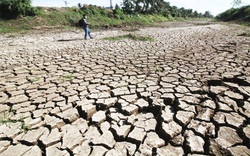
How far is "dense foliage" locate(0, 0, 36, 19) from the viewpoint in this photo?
12.3 metres

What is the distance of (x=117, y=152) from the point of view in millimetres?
1881

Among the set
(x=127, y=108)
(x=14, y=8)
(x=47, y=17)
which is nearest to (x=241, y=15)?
(x=47, y=17)

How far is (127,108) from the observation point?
259 centimetres

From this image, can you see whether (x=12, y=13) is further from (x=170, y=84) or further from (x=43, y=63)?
(x=170, y=84)

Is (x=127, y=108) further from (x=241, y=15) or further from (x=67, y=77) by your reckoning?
(x=241, y=15)

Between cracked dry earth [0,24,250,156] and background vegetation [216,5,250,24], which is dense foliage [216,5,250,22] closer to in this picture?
background vegetation [216,5,250,24]

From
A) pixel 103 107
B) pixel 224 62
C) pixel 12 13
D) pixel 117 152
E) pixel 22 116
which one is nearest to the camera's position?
pixel 117 152

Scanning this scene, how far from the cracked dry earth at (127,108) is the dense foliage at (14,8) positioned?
9.64m

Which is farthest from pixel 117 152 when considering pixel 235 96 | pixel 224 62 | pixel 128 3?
pixel 128 3

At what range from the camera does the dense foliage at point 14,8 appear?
12267mm

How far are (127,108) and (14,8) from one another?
13.1m

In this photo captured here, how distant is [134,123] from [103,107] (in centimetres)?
58

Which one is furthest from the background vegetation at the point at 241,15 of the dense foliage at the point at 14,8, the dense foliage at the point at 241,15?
the dense foliage at the point at 14,8

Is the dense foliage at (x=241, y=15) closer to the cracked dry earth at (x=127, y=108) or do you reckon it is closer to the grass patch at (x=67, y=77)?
the cracked dry earth at (x=127, y=108)
